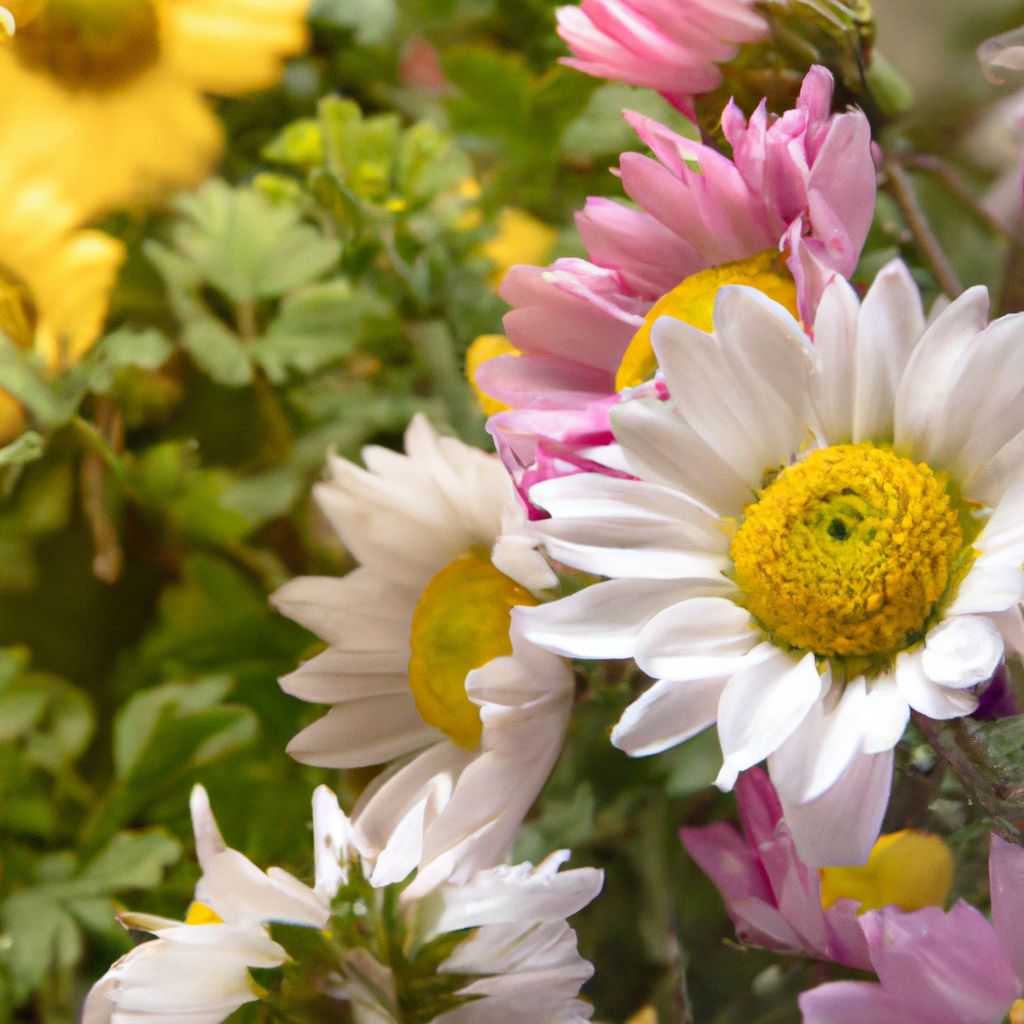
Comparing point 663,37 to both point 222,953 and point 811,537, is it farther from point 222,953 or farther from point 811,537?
point 222,953

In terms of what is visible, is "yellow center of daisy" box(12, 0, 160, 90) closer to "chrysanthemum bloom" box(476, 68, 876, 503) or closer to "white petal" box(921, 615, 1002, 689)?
"chrysanthemum bloom" box(476, 68, 876, 503)

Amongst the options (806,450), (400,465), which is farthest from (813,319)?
(400,465)

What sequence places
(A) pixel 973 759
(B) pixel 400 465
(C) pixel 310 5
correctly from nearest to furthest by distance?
(A) pixel 973 759 < (B) pixel 400 465 < (C) pixel 310 5

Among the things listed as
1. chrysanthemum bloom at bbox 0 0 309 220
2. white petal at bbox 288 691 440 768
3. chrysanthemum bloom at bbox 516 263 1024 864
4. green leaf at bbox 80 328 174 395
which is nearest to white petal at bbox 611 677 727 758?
chrysanthemum bloom at bbox 516 263 1024 864

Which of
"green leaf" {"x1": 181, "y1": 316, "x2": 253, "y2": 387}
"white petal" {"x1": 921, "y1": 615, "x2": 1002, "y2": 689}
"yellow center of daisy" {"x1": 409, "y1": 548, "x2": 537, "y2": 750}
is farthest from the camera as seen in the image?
"green leaf" {"x1": 181, "y1": 316, "x2": 253, "y2": 387}

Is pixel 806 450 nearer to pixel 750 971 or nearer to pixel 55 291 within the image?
pixel 750 971
